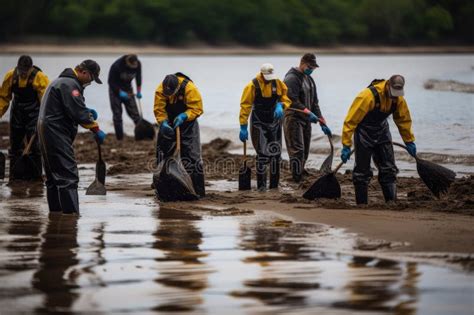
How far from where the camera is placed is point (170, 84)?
13250mm

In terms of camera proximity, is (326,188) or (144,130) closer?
(326,188)

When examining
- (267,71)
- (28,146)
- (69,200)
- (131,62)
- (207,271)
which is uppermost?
(131,62)

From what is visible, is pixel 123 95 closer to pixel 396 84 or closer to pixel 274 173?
pixel 274 173

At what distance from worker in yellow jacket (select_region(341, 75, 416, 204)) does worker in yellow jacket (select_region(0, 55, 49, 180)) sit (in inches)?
180

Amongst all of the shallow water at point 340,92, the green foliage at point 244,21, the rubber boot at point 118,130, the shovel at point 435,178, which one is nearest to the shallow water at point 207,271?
the shovel at point 435,178

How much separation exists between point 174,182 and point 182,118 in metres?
0.74

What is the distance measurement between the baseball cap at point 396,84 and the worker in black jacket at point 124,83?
982 cm

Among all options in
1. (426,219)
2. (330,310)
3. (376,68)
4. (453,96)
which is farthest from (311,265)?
(376,68)

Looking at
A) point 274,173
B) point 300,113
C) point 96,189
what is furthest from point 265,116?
point 96,189

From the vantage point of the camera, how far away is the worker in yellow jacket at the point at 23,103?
48.9 feet

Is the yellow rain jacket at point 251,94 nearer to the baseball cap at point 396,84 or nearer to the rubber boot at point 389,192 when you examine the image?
the rubber boot at point 389,192

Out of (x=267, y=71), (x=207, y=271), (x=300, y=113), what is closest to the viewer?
(x=207, y=271)

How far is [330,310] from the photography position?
7.68 metres

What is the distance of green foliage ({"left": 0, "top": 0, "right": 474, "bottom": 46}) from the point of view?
272ft
